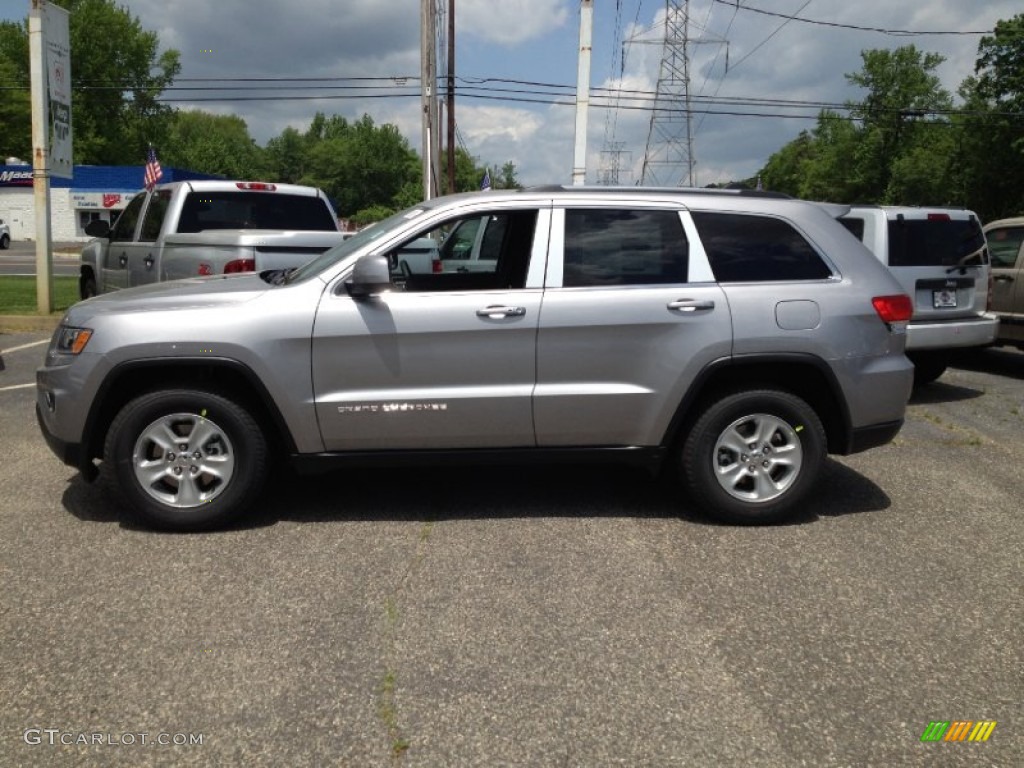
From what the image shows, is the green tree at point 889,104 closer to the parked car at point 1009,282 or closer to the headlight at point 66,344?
the parked car at point 1009,282

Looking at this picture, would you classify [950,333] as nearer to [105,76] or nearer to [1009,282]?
[1009,282]

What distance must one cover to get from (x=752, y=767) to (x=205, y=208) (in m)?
8.17

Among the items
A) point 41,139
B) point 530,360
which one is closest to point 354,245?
point 530,360

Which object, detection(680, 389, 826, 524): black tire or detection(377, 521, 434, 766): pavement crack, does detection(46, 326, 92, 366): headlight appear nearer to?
detection(377, 521, 434, 766): pavement crack

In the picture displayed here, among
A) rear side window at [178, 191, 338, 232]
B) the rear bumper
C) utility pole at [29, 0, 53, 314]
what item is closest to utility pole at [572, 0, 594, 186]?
rear side window at [178, 191, 338, 232]

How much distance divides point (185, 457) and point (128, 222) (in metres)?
6.62

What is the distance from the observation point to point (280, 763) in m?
2.72

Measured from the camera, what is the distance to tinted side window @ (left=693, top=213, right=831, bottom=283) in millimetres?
4887

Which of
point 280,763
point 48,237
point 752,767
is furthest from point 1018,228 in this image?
point 48,237

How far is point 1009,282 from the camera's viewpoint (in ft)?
34.0

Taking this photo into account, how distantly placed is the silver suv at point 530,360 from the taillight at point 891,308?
1cm

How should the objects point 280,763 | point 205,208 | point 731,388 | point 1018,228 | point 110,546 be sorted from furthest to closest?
1. point 1018,228
2. point 205,208
3. point 731,388
4. point 110,546
5. point 280,763

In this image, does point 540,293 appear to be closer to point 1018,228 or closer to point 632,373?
point 632,373

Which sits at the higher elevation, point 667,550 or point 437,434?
point 437,434
